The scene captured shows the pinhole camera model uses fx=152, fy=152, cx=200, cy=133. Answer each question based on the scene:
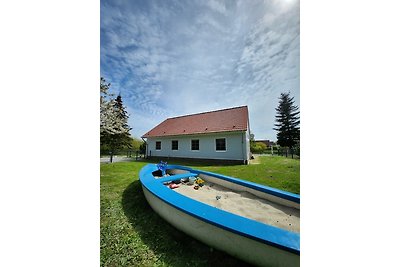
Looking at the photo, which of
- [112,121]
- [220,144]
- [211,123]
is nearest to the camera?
[112,121]

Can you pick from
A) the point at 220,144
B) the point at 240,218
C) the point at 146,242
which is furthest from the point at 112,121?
the point at 220,144

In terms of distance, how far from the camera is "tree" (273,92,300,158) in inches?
32.9

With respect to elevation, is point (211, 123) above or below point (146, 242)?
above

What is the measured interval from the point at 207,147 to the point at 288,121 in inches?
172

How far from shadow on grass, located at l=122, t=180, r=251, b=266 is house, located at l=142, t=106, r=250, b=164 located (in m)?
3.56

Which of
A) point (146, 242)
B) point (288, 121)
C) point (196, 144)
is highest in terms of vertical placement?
point (288, 121)

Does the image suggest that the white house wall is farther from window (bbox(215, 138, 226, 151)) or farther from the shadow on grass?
the shadow on grass

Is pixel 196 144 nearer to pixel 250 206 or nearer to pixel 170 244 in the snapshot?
pixel 250 206

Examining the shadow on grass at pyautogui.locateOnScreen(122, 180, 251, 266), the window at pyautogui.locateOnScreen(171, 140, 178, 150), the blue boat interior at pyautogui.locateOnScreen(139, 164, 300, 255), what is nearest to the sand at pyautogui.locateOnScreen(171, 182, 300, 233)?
the blue boat interior at pyautogui.locateOnScreen(139, 164, 300, 255)

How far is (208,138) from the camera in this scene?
17.0ft

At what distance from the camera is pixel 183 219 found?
873mm
